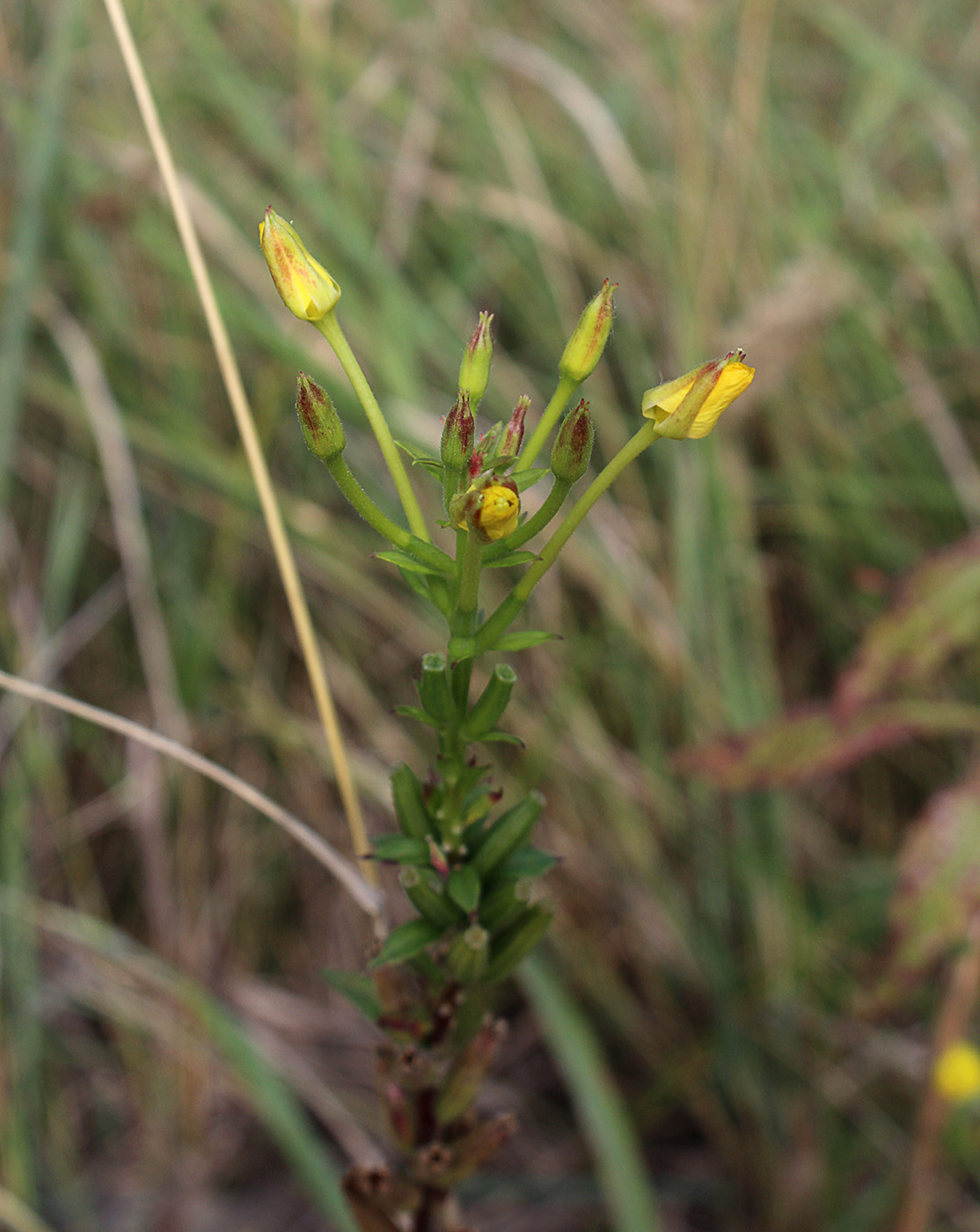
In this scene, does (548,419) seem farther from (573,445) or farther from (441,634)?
(441,634)

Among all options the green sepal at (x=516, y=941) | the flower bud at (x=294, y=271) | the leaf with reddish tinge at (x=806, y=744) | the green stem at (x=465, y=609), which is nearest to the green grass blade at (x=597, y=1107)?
the leaf with reddish tinge at (x=806, y=744)

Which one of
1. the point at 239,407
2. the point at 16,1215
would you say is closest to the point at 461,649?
the point at 239,407

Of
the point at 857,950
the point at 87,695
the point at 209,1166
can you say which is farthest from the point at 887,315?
the point at 209,1166

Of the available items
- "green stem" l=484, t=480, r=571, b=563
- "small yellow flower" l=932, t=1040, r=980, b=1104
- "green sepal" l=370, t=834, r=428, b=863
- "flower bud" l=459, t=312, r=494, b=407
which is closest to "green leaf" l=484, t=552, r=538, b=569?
"green stem" l=484, t=480, r=571, b=563

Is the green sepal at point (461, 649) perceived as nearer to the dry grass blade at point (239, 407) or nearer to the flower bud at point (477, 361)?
the flower bud at point (477, 361)

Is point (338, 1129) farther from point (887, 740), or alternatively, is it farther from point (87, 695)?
point (887, 740)

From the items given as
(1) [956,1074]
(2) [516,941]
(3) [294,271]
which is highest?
(3) [294,271]
